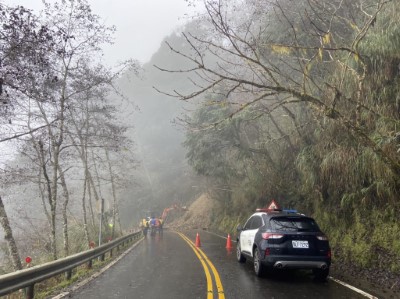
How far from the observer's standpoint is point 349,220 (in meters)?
13.1

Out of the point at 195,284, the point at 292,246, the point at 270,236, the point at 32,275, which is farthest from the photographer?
the point at 270,236

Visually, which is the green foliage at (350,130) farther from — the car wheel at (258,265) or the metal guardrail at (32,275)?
the metal guardrail at (32,275)

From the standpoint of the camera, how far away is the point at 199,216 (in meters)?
45.0

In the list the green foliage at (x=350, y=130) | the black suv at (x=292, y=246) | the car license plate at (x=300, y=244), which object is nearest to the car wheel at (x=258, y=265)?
the black suv at (x=292, y=246)

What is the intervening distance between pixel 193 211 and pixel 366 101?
39.3 metres

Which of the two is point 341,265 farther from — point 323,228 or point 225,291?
point 225,291

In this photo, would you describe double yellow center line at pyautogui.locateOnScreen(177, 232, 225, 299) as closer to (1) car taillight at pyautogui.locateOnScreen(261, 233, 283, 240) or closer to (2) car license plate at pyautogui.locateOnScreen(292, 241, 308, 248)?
(1) car taillight at pyautogui.locateOnScreen(261, 233, 283, 240)

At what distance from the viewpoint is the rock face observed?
41.8 metres

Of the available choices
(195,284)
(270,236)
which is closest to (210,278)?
(195,284)

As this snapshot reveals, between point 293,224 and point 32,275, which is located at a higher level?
point 293,224

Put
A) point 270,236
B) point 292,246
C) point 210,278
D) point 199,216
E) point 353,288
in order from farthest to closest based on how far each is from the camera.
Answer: point 199,216
point 210,278
point 270,236
point 292,246
point 353,288

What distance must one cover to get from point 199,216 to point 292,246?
120 feet

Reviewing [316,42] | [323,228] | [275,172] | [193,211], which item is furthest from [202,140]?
[193,211]

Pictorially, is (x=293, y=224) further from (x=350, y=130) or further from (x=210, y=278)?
(x=350, y=130)
